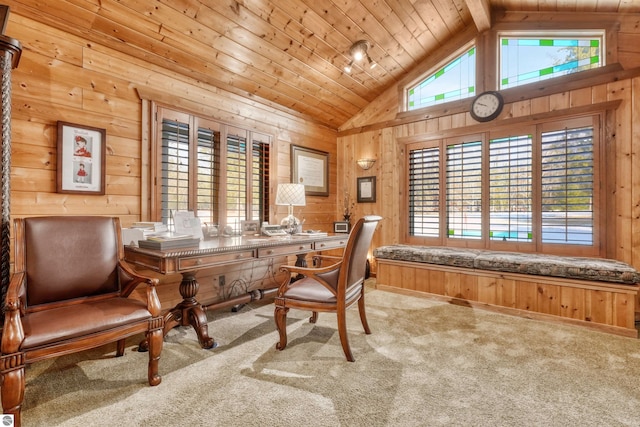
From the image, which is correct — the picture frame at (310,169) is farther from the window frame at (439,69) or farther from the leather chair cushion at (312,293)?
the leather chair cushion at (312,293)

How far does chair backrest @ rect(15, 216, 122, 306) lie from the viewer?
5.98 ft

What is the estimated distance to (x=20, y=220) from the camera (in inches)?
71.4

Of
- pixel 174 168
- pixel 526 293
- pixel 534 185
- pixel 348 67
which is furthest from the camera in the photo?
pixel 348 67

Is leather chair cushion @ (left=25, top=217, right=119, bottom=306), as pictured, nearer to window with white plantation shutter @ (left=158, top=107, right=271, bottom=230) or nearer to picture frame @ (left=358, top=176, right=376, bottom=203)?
window with white plantation shutter @ (left=158, top=107, right=271, bottom=230)

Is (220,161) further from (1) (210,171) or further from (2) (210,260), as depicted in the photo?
(2) (210,260)

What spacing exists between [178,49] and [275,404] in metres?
2.98

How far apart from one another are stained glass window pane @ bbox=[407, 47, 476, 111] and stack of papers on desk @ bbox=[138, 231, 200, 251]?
3.63 metres

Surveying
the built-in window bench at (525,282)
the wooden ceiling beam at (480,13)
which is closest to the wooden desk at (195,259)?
the built-in window bench at (525,282)

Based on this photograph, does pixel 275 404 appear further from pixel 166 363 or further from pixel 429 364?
pixel 429 364

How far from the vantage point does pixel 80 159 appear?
7.90 feet

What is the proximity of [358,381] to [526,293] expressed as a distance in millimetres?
2213

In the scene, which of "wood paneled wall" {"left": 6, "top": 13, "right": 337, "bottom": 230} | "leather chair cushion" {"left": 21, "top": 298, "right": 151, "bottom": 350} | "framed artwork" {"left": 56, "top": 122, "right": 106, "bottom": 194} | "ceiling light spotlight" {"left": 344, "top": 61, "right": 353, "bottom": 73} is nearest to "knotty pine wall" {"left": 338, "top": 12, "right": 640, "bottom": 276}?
"ceiling light spotlight" {"left": 344, "top": 61, "right": 353, "bottom": 73}

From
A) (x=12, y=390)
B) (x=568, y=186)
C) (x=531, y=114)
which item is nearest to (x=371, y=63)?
(x=531, y=114)

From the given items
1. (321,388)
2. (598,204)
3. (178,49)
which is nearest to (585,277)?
(598,204)
